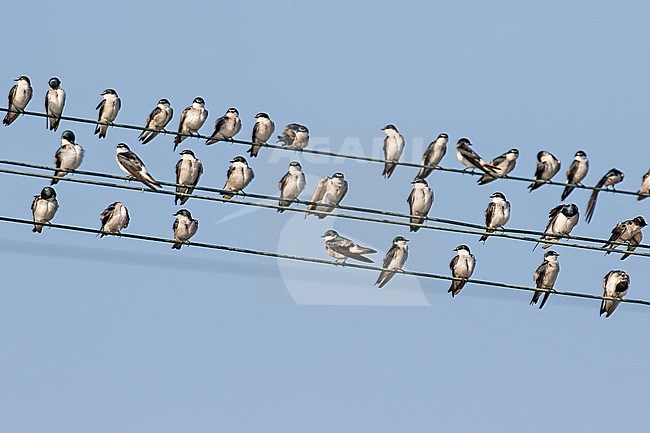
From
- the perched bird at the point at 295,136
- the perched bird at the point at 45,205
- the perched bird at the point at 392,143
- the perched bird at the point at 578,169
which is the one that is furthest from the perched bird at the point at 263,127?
the perched bird at the point at 578,169

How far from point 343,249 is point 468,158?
220cm

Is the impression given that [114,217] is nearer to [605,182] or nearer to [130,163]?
[130,163]

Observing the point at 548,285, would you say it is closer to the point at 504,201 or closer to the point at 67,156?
the point at 504,201

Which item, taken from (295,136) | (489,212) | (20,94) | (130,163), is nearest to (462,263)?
(489,212)

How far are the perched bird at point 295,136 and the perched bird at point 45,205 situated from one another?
3551 millimetres

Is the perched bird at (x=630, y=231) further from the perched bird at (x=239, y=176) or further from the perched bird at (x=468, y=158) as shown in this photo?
the perched bird at (x=239, y=176)

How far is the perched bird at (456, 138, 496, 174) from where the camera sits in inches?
790

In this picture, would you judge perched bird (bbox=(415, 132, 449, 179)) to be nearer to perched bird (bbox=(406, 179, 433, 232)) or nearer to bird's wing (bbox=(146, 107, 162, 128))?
perched bird (bbox=(406, 179, 433, 232))

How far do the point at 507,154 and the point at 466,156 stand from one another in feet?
2.70

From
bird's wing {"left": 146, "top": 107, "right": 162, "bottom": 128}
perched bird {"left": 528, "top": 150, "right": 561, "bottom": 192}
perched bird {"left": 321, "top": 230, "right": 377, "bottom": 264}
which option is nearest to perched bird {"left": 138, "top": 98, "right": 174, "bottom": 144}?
bird's wing {"left": 146, "top": 107, "right": 162, "bottom": 128}

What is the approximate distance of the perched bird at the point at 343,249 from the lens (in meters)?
20.9

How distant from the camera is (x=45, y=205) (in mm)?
21031

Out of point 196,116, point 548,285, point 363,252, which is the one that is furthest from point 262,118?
point 548,285

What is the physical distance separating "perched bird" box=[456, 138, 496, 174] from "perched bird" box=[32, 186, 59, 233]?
18.8 ft
